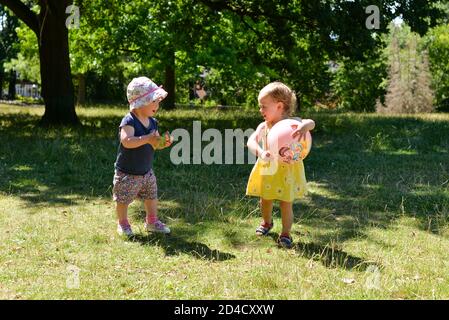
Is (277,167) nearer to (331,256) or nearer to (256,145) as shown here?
(256,145)

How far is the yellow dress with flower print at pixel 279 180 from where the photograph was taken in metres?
5.18

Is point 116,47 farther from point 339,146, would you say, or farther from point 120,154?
point 120,154

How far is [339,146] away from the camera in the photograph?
1117cm

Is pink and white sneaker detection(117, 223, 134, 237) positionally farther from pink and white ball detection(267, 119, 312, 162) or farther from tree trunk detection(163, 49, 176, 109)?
tree trunk detection(163, 49, 176, 109)

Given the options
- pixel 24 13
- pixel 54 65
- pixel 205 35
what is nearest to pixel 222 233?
pixel 54 65

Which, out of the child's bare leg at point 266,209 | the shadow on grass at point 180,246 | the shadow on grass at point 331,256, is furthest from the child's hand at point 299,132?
the shadow on grass at point 180,246

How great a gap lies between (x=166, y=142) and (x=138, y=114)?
45cm

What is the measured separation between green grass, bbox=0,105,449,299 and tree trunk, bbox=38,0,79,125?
170 inches

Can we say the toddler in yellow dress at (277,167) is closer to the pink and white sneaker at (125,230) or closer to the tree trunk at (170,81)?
the pink and white sneaker at (125,230)

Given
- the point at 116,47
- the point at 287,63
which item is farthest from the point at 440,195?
the point at 116,47

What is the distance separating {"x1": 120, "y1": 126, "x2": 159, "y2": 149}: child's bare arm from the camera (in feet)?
17.0

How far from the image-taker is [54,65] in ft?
47.6

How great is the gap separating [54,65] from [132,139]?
10.2 meters

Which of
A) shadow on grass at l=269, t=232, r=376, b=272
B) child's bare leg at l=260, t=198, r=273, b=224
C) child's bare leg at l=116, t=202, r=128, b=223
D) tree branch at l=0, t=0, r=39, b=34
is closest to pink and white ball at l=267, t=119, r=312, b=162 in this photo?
child's bare leg at l=260, t=198, r=273, b=224
